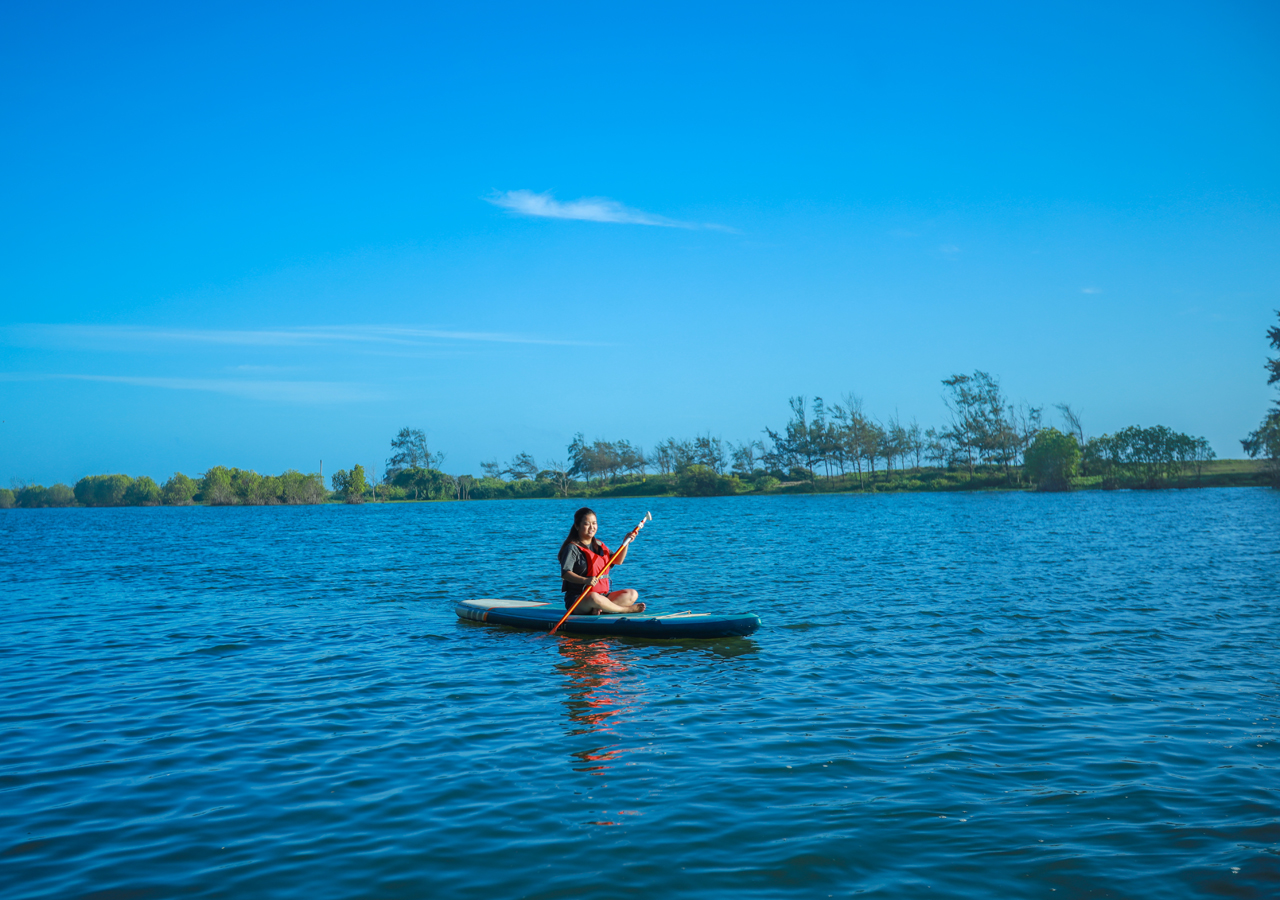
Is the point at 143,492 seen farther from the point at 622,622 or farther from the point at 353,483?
the point at 622,622

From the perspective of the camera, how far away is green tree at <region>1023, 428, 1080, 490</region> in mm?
88562

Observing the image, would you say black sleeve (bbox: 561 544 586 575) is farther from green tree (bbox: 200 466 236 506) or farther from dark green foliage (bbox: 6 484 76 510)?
dark green foliage (bbox: 6 484 76 510)

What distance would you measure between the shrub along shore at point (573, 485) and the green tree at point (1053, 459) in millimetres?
1273

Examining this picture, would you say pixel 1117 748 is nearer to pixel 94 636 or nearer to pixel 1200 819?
pixel 1200 819

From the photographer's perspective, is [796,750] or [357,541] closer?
[796,750]

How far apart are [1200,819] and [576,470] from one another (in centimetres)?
13760

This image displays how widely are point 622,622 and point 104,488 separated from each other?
17273 cm

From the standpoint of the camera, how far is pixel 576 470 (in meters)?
142

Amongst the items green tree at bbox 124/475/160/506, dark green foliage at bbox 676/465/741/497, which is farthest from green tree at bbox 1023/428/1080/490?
green tree at bbox 124/475/160/506

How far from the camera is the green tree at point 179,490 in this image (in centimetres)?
14512

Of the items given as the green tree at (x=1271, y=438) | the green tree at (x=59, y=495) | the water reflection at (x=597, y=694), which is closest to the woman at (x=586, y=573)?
the water reflection at (x=597, y=694)

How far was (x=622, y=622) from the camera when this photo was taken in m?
12.6

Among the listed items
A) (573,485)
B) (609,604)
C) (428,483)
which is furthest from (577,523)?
(428,483)

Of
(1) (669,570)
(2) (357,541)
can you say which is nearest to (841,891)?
(1) (669,570)
